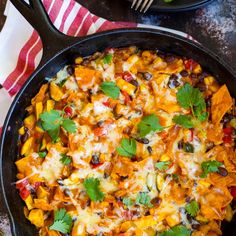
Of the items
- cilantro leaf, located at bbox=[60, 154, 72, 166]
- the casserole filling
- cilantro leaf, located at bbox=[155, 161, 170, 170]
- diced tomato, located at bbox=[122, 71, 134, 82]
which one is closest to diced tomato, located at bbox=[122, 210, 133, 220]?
the casserole filling

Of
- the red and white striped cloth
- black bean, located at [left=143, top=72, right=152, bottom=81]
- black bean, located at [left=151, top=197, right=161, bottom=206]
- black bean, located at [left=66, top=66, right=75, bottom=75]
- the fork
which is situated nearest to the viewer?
black bean, located at [left=151, top=197, right=161, bottom=206]

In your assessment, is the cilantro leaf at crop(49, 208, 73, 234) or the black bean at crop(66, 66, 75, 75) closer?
the cilantro leaf at crop(49, 208, 73, 234)

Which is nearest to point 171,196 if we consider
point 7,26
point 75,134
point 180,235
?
point 180,235

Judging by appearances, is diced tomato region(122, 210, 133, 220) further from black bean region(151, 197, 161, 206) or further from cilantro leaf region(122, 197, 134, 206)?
black bean region(151, 197, 161, 206)

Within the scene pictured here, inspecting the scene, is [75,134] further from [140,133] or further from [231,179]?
[231,179]

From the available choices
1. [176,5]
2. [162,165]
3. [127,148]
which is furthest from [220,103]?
[176,5]

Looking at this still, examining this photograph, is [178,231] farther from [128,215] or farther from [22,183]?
[22,183]

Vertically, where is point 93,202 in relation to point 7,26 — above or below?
below
